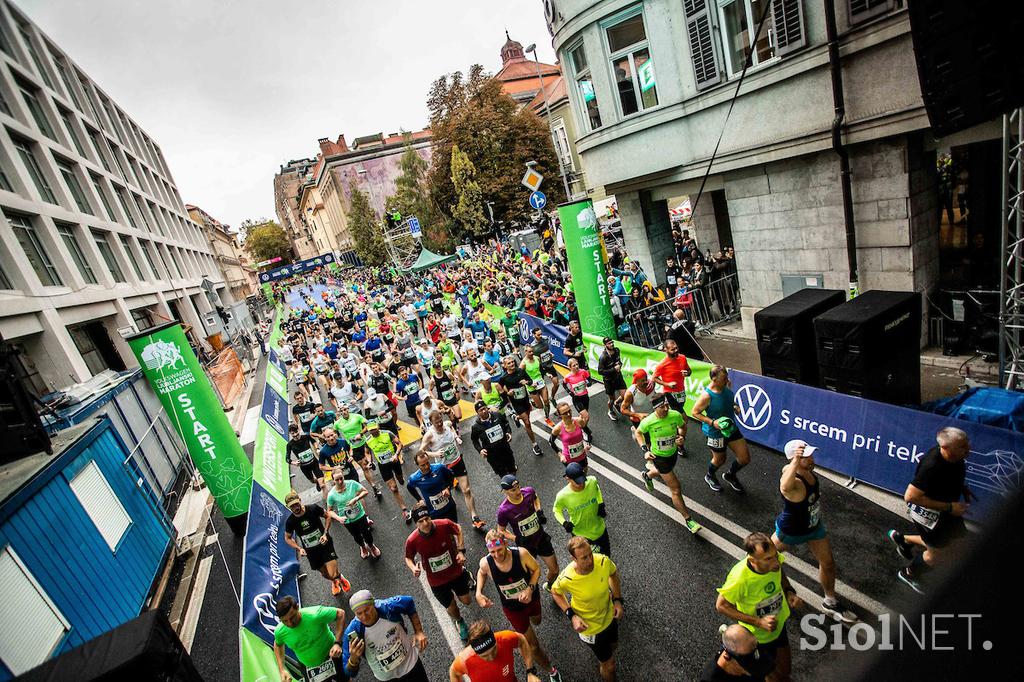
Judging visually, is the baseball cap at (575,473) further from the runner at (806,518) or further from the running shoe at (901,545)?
the running shoe at (901,545)

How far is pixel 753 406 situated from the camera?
7527mm

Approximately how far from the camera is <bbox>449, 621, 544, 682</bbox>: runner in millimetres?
3781

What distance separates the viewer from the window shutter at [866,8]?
7.35 meters

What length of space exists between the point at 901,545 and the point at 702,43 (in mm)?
10217

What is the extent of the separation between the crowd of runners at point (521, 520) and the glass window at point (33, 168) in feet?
58.0

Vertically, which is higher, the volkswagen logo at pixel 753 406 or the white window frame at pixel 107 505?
the white window frame at pixel 107 505

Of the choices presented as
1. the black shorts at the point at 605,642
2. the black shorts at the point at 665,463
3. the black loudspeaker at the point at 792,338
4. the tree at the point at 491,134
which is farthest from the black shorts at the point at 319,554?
the tree at the point at 491,134

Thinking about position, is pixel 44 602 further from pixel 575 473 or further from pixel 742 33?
pixel 742 33

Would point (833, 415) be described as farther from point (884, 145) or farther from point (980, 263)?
point (980, 263)

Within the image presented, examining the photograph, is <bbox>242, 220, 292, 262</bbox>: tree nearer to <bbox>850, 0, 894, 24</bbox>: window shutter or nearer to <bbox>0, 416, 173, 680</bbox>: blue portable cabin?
<bbox>0, 416, 173, 680</bbox>: blue portable cabin

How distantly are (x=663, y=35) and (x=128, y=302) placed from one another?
25431mm

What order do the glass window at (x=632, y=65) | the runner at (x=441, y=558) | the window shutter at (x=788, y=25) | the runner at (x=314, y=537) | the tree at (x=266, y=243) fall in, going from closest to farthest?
the runner at (x=441, y=558), the runner at (x=314, y=537), the window shutter at (x=788, y=25), the glass window at (x=632, y=65), the tree at (x=266, y=243)

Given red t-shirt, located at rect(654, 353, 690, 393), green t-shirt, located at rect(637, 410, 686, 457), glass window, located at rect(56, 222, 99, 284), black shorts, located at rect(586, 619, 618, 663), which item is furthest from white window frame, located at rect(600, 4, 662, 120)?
glass window, located at rect(56, 222, 99, 284)

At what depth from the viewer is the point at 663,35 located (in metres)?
10.9
